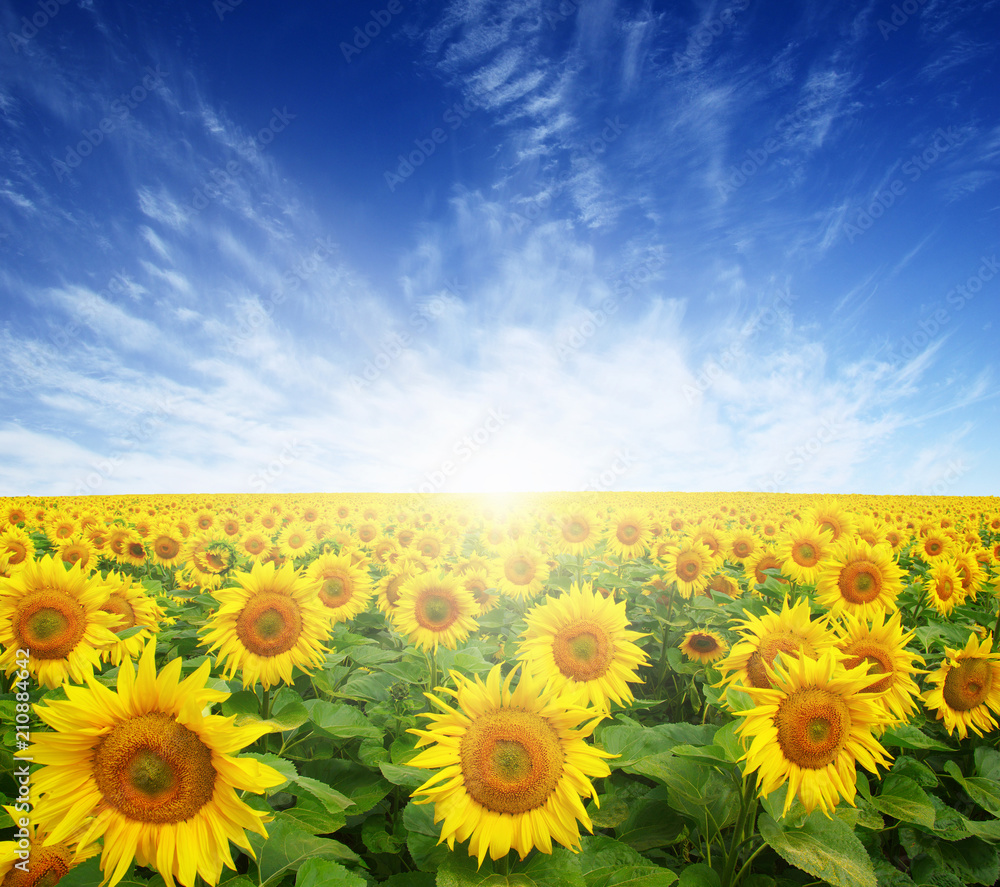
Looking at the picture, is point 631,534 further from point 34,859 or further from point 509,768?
point 34,859

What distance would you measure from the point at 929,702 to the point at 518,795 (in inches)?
153

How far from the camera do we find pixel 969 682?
13.5 ft

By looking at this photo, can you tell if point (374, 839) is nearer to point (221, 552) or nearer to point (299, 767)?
point (299, 767)

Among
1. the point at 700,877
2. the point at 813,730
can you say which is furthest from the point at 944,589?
the point at 700,877

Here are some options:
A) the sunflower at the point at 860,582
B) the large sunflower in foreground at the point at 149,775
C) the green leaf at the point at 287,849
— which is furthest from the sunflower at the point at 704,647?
the large sunflower in foreground at the point at 149,775

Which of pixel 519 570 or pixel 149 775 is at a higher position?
pixel 519 570

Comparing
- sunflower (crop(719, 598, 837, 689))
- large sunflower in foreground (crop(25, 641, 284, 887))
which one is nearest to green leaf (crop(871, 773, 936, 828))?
sunflower (crop(719, 598, 837, 689))

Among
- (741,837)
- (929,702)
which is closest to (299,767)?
(741,837)

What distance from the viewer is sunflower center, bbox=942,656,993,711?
4098 millimetres

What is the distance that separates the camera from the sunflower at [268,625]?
3596 mm

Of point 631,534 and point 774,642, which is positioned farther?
point 631,534

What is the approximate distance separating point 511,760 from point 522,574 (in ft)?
17.2

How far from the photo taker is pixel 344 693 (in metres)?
3.91

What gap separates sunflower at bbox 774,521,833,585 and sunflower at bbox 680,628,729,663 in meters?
2.24
